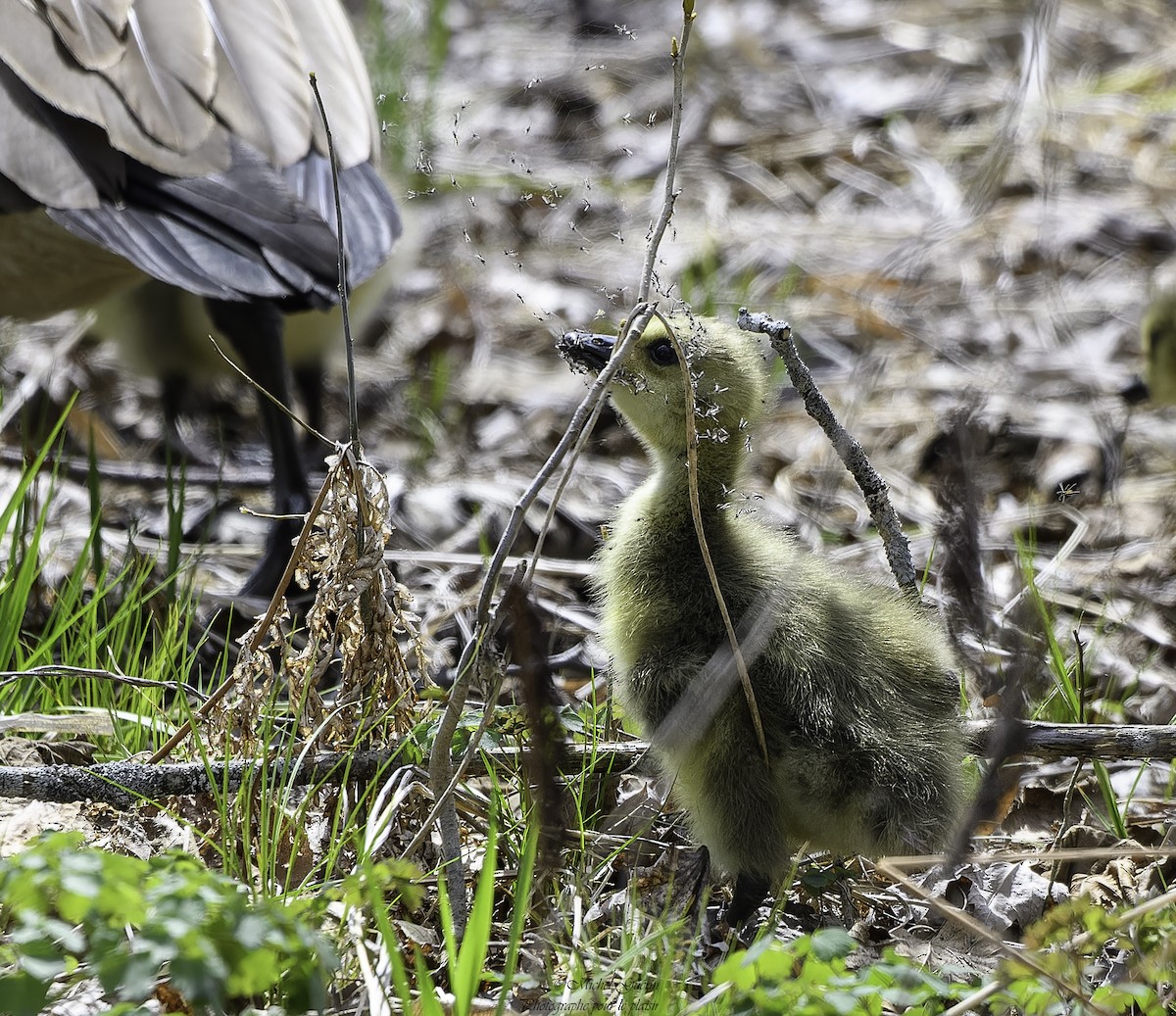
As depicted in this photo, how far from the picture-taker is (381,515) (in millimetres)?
2137

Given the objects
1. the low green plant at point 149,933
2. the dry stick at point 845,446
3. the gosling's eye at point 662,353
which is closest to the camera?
the low green plant at point 149,933

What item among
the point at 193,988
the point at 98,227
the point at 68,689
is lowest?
the point at 68,689

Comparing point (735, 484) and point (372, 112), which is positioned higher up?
point (372, 112)

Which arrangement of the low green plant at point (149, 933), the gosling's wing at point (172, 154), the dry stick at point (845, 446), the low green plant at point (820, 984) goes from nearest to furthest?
1. the low green plant at point (149, 933)
2. the low green plant at point (820, 984)
3. the dry stick at point (845, 446)
4. the gosling's wing at point (172, 154)

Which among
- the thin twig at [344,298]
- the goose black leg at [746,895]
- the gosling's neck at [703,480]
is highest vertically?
the thin twig at [344,298]

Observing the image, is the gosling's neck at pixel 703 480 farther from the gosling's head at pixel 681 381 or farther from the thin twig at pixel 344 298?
the thin twig at pixel 344 298

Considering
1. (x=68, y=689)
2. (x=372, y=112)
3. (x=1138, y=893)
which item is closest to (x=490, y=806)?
(x=68, y=689)

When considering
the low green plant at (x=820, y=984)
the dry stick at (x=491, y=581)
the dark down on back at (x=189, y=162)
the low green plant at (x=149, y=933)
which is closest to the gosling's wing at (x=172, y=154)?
the dark down on back at (x=189, y=162)

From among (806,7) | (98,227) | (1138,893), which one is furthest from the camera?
(806,7)

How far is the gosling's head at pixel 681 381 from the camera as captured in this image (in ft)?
7.53

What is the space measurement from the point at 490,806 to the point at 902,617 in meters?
0.73

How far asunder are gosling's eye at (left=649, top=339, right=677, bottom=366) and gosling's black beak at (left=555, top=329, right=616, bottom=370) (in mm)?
81

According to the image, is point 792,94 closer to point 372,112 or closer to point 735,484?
point 372,112

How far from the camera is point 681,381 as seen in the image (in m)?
2.33
